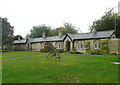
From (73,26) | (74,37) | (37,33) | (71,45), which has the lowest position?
(71,45)

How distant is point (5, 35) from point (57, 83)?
42.1 m

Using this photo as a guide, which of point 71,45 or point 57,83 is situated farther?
point 71,45

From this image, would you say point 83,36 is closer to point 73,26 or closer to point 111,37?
point 111,37

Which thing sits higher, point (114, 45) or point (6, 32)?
point (6, 32)

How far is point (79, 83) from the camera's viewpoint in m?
7.11

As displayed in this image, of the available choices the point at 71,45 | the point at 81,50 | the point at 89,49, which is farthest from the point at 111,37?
the point at 71,45

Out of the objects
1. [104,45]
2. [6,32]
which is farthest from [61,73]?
[6,32]

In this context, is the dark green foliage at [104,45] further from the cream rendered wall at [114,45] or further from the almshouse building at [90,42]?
the cream rendered wall at [114,45]

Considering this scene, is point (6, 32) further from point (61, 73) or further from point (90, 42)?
point (61, 73)

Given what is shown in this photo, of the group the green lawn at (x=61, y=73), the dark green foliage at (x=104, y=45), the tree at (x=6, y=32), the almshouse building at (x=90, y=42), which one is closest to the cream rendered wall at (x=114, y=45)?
the almshouse building at (x=90, y=42)

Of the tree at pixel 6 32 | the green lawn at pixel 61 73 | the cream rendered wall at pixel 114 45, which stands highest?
the tree at pixel 6 32

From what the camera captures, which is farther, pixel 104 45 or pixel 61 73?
pixel 104 45

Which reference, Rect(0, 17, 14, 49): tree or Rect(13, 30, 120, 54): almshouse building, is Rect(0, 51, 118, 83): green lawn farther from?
Rect(0, 17, 14, 49): tree

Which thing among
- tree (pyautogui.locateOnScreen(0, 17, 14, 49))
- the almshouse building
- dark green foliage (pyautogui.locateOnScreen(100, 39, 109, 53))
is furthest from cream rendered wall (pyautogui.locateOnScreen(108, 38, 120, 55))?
tree (pyautogui.locateOnScreen(0, 17, 14, 49))
